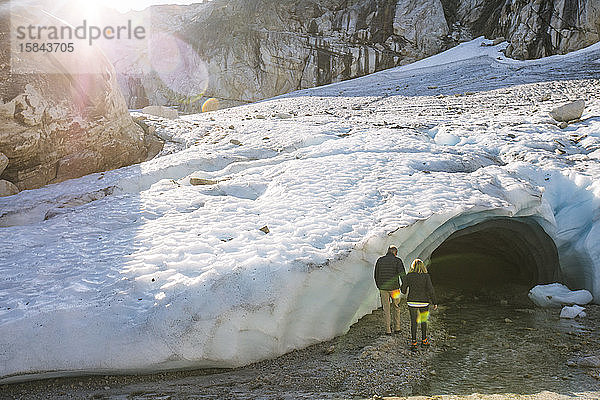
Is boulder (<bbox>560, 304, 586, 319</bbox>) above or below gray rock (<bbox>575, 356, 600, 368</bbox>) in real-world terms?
below

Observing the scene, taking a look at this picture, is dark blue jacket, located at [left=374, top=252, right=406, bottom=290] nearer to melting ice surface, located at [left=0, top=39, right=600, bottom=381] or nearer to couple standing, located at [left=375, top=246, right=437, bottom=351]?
couple standing, located at [left=375, top=246, right=437, bottom=351]

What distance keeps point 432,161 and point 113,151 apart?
27.7 ft

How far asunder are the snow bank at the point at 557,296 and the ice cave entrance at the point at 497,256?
2.51ft

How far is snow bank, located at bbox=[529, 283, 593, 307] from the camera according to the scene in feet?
21.7

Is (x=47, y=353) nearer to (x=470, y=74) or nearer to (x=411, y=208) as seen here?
(x=411, y=208)

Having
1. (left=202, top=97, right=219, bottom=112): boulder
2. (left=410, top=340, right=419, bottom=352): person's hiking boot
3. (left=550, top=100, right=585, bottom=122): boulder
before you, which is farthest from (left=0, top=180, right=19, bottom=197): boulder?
(left=202, top=97, right=219, bottom=112): boulder

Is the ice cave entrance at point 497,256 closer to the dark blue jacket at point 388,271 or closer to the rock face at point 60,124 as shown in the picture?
the dark blue jacket at point 388,271

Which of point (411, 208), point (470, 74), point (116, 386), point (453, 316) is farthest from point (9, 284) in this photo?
point (470, 74)

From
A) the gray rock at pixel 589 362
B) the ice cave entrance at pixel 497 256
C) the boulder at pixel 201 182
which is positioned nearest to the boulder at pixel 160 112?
the boulder at pixel 201 182

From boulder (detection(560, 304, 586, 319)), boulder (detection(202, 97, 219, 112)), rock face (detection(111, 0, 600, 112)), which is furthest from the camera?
boulder (detection(202, 97, 219, 112))

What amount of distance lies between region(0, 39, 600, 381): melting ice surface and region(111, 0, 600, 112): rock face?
25092 mm

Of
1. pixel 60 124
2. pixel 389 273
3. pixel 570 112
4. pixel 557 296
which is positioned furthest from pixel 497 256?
pixel 60 124

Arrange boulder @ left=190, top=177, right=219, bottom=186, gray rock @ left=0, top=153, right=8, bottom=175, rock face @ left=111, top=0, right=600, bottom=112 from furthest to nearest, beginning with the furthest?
1. rock face @ left=111, top=0, right=600, bottom=112
2. gray rock @ left=0, top=153, right=8, bottom=175
3. boulder @ left=190, top=177, right=219, bottom=186

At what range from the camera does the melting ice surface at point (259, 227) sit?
4402mm
